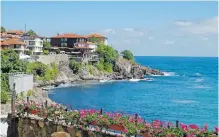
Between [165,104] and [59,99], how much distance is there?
46.9 ft

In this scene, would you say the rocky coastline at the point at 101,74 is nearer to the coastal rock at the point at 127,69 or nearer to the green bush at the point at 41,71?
the coastal rock at the point at 127,69

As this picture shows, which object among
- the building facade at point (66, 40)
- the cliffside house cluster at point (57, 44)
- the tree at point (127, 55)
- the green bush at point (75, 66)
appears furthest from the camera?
the tree at point (127, 55)

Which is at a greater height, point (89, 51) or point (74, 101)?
point (89, 51)

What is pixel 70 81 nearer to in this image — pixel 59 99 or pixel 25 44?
pixel 25 44

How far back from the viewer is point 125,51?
106812 mm

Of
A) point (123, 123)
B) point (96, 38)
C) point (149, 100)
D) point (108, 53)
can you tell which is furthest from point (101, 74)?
point (123, 123)

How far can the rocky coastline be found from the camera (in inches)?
2935

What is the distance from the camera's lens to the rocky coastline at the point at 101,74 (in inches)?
2935

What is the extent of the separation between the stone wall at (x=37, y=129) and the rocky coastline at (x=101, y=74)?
48028 mm

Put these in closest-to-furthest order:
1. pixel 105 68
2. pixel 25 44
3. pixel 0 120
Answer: pixel 0 120 → pixel 25 44 → pixel 105 68

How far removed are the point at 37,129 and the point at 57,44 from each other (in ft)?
284

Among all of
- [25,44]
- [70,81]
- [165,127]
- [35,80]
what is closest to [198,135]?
[165,127]

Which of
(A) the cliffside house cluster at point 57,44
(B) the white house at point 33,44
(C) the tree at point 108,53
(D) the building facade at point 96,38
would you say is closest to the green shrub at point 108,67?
(C) the tree at point 108,53

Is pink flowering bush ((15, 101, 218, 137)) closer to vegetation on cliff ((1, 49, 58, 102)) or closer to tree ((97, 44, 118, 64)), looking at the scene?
vegetation on cliff ((1, 49, 58, 102))
